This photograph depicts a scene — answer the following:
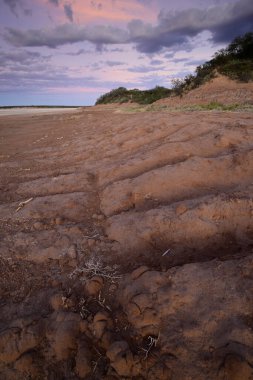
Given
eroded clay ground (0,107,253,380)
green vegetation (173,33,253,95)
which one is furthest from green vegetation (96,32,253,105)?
eroded clay ground (0,107,253,380)

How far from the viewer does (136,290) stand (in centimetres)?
191

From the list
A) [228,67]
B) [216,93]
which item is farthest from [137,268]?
[228,67]

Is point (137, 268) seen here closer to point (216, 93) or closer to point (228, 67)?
point (216, 93)

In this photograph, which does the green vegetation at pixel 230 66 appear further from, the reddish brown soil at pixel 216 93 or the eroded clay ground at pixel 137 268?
the eroded clay ground at pixel 137 268

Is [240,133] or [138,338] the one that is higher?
[240,133]

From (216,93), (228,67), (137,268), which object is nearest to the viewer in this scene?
(137,268)

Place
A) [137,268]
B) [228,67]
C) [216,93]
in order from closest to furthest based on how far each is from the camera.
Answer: [137,268] < [216,93] < [228,67]

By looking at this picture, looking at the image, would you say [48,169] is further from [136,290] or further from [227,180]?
[136,290]

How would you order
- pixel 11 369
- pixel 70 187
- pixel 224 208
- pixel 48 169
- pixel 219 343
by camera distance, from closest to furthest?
pixel 219 343 → pixel 11 369 → pixel 224 208 → pixel 70 187 → pixel 48 169

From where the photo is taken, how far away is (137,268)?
6.95 feet

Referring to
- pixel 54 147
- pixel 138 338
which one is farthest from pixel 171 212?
pixel 54 147

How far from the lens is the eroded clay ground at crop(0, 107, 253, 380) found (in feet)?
5.09

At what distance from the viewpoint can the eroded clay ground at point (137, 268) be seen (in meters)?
1.55

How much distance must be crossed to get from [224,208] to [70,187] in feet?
7.43
